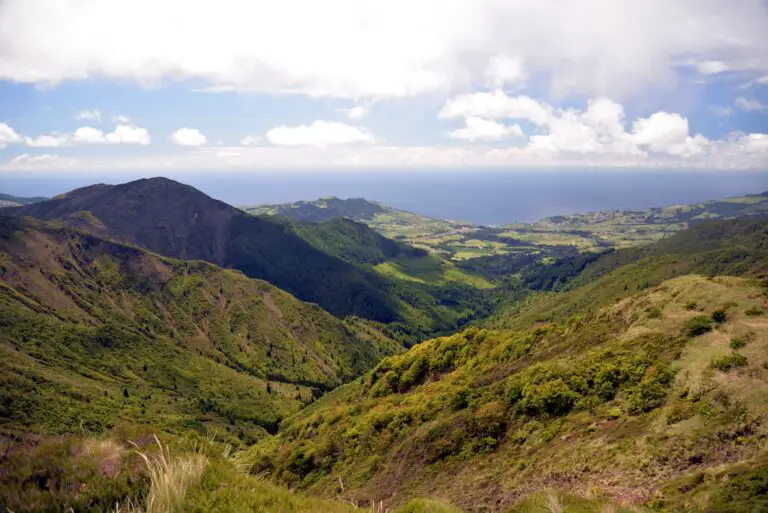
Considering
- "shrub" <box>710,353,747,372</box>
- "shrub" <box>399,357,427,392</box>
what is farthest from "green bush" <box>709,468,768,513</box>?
"shrub" <box>399,357,427,392</box>

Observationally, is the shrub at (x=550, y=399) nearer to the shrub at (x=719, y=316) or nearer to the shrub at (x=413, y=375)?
the shrub at (x=719, y=316)

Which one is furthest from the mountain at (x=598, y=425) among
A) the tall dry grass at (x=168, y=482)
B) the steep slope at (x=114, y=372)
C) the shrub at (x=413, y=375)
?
the steep slope at (x=114, y=372)

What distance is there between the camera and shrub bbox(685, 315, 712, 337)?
25.6m

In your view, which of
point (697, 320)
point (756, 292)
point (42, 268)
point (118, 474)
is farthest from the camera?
point (42, 268)

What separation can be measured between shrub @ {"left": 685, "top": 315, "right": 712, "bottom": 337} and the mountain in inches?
4.1

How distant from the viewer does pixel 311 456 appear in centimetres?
4128

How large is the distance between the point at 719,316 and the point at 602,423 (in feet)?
37.4

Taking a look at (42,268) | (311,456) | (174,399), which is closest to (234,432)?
(174,399)

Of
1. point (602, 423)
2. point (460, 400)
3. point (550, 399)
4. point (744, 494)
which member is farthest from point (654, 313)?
point (744, 494)

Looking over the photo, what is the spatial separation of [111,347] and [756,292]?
7665 inches

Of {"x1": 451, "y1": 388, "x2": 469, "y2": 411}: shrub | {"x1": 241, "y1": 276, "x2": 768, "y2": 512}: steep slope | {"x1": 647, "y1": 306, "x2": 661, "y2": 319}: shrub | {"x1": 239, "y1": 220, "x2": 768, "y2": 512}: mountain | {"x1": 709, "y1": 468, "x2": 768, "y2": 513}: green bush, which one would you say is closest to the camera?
{"x1": 709, "y1": 468, "x2": 768, "y2": 513}: green bush

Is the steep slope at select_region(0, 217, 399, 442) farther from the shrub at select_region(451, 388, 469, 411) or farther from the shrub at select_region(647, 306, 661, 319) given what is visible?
the shrub at select_region(647, 306, 661, 319)

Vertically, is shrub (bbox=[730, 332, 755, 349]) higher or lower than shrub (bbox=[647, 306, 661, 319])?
higher

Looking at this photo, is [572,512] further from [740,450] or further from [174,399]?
[174,399]
